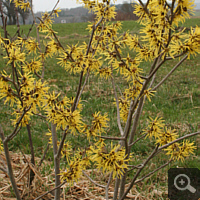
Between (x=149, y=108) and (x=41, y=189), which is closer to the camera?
(x=41, y=189)

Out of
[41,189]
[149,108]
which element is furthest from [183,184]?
[149,108]

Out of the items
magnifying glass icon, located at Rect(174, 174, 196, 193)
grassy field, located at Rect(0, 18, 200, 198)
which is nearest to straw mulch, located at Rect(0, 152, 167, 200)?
grassy field, located at Rect(0, 18, 200, 198)

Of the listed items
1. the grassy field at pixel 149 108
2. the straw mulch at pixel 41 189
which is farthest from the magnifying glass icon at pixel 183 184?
the straw mulch at pixel 41 189

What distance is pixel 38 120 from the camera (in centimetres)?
508

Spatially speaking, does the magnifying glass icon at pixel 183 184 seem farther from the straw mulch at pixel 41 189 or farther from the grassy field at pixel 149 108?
the straw mulch at pixel 41 189

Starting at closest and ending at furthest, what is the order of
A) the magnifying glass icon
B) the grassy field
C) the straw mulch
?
the straw mulch → the magnifying glass icon → the grassy field

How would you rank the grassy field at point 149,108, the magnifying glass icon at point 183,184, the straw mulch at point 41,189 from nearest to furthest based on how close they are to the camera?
the straw mulch at point 41,189
the magnifying glass icon at point 183,184
the grassy field at point 149,108

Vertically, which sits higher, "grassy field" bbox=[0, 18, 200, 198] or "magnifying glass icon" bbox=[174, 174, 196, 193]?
"grassy field" bbox=[0, 18, 200, 198]

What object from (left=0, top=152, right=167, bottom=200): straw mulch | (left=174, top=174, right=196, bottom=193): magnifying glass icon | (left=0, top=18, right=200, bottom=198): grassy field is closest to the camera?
(left=0, top=152, right=167, bottom=200): straw mulch

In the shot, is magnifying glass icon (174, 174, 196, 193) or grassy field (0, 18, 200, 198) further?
grassy field (0, 18, 200, 198)

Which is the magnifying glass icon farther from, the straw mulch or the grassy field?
Answer: the straw mulch

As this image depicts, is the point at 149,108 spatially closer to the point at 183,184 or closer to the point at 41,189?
the point at 183,184

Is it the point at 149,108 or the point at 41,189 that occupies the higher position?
the point at 149,108

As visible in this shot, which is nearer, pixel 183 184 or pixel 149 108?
pixel 183 184
